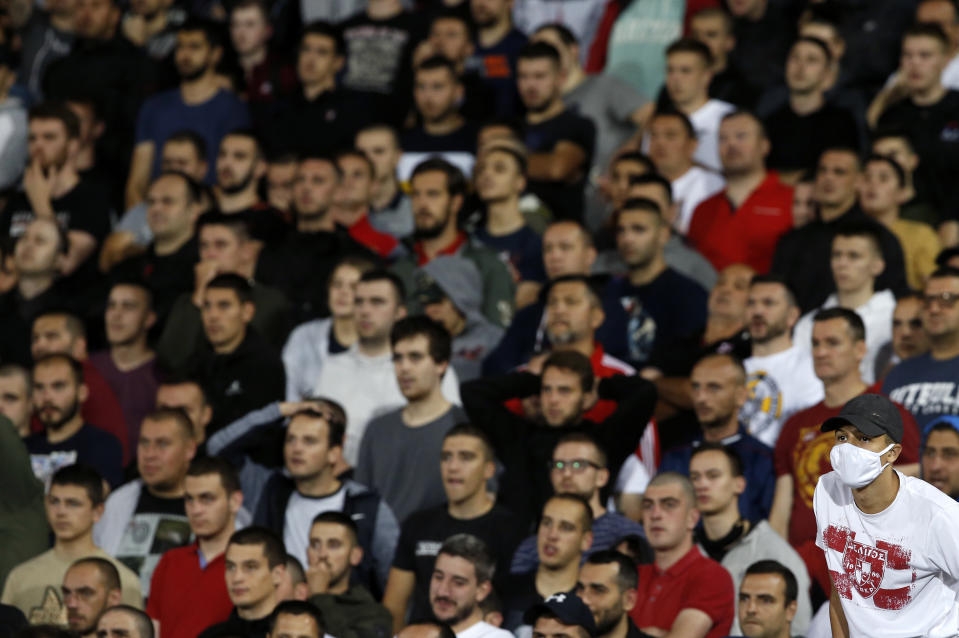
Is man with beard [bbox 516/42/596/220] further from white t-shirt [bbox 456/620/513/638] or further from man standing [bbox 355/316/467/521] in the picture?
white t-shirt [bbox 456/620/513/638]

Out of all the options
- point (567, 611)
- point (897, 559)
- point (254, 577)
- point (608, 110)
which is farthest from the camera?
point (608, 110)

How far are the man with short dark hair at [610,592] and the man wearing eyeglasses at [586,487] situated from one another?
0.49m

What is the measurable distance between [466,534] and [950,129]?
15.5 feet

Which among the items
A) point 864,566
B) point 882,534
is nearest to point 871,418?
point 882,534

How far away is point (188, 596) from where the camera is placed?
8.73 meters

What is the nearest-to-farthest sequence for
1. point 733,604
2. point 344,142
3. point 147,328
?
point 733,604 < point 147,328 < point 344,142

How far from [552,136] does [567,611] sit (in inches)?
211

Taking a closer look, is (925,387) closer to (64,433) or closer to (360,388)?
(360,388)

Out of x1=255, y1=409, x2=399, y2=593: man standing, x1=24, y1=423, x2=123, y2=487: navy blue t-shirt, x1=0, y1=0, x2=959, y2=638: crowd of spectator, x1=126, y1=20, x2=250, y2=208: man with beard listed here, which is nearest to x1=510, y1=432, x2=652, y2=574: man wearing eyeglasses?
x1=0, y1=0, x2=959, y2=638: crowd of spectator

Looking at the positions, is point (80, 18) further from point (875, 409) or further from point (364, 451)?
point (875, 409)

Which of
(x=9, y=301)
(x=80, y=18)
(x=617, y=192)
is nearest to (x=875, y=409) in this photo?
(x=617, y=192)

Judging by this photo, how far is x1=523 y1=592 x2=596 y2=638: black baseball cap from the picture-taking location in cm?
765

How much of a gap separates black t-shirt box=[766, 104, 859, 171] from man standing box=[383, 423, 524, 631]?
3950 millimetres

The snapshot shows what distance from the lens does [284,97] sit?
543 inches
